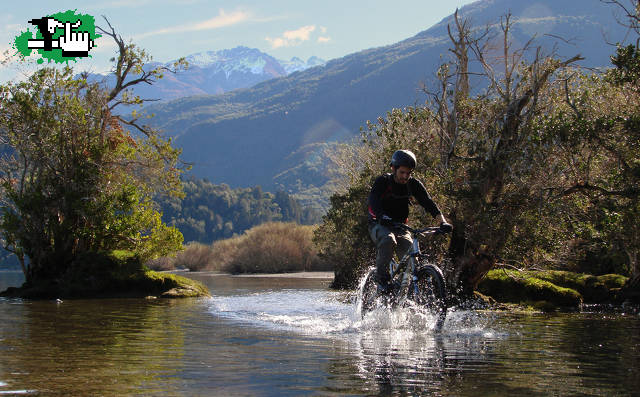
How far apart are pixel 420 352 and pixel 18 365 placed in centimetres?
405

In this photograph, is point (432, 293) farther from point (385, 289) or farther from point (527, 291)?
point (527, 291)

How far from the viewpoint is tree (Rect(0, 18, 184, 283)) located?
21.6 m

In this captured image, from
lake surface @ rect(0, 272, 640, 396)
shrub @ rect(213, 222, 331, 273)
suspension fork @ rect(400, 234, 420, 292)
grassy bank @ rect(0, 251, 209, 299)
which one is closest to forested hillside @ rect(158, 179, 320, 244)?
shrub @ rect(213, 222, 331, 273)

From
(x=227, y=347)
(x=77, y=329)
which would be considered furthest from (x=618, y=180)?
(x=77, y=329)

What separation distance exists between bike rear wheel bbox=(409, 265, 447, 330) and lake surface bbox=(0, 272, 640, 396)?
0.61 ft

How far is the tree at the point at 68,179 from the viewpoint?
70.9 feet

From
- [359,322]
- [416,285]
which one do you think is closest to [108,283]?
[359,322]

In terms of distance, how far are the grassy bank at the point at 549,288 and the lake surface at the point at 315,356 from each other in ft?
14.6

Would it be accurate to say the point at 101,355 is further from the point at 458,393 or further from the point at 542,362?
the point at 542,362

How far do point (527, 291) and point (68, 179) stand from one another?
14.2m

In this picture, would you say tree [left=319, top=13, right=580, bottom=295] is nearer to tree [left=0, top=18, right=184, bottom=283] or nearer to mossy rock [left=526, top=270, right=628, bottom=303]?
mossy rock [left=526, top=270, right=628, bottom=303]

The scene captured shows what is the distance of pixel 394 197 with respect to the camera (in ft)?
35.0

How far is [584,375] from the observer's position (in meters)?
6.11

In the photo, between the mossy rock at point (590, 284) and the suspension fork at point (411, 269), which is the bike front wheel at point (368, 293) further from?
the mossy rock at point (590, 284)
